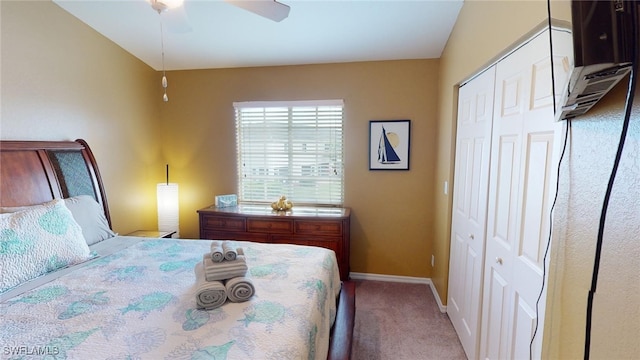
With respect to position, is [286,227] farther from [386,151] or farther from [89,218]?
[89,218]

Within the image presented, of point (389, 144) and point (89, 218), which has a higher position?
point (389, 144)

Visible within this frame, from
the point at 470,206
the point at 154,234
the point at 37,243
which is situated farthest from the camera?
the point at 154,234

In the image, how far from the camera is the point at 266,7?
1728 mm

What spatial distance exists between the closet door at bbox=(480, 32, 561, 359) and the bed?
884 mm

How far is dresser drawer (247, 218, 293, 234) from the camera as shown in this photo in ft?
10.1

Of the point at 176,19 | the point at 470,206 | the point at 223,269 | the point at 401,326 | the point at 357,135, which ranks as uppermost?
the point at 176,19

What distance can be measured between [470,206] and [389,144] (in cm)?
126

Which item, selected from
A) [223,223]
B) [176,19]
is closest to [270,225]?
[223,223]

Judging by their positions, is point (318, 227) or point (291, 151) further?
point (291, 151)

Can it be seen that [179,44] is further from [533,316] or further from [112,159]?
[533,316]

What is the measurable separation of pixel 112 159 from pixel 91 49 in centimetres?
105

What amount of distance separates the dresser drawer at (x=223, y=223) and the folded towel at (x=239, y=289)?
69.1 inches

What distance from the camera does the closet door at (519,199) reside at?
1.27 metres

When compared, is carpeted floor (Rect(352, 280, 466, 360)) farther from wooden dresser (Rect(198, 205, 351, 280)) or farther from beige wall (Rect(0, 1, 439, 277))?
wooden dresser (Rect(198, 205, 351, 280))
